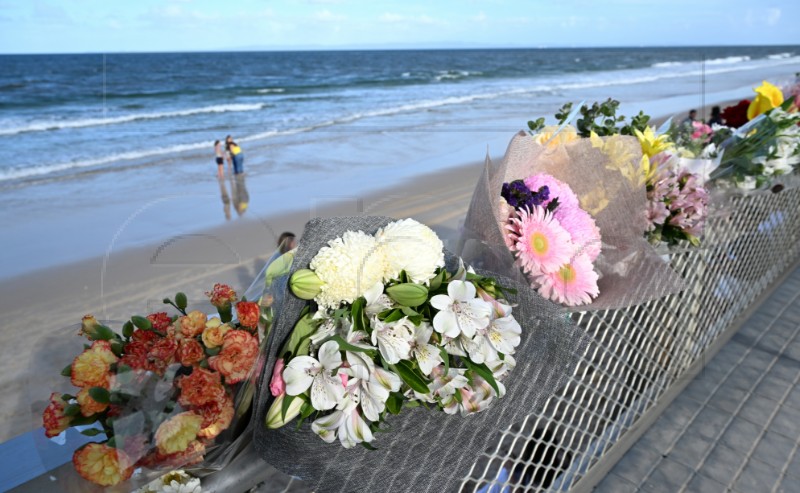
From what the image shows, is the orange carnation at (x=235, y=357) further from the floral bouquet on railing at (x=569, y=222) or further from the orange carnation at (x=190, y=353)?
the floral bouquet on railing at (x=569, y=222)

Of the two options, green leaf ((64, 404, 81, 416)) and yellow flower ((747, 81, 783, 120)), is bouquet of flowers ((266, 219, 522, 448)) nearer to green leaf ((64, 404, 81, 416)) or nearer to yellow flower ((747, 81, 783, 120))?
green leaf ((64, 404, 81, 416))

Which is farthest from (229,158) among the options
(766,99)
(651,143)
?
(651,143)

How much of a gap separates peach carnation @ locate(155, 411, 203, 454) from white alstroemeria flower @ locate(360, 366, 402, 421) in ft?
0.89

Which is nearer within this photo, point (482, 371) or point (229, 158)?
point (482, 371)

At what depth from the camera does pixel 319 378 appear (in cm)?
100

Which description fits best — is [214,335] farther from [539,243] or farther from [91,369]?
[539,243]

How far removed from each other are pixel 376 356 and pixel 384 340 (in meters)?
0.04

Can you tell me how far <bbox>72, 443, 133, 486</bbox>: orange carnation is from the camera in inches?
34.7

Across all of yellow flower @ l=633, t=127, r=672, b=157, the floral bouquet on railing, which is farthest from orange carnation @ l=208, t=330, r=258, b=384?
yellow flower @ l=633, t=127, r=672, b=157

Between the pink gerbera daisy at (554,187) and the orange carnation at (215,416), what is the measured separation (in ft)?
3.24

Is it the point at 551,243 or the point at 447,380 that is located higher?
the point at 551,243

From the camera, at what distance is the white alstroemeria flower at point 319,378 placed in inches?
A: 38.7

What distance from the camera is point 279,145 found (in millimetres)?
17281

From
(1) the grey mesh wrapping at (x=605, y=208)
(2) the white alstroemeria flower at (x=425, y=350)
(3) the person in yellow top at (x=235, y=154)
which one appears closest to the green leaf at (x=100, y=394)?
(2) the white alstroemeria flower at (x=425, y=350)
